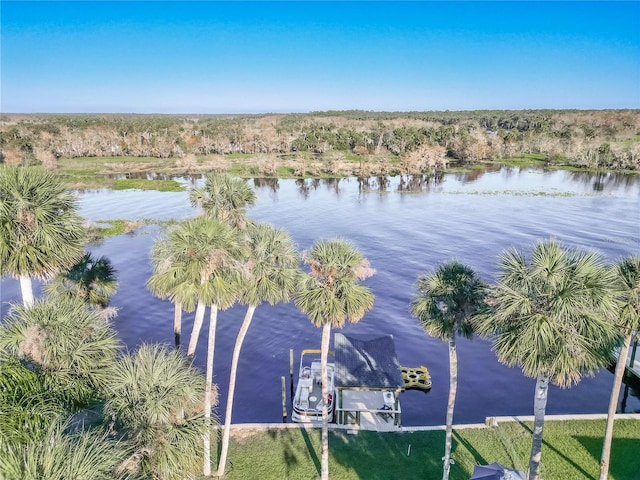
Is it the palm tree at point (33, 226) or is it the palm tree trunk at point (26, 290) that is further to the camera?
the palm tree trunk at point (26, 290)

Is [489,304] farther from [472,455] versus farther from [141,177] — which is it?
[141,177]

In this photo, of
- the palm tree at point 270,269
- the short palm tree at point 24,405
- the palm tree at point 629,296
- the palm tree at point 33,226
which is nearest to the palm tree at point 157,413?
the short palm tree at point 24,405

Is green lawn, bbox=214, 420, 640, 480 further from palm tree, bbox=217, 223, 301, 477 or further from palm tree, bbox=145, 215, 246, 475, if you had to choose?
palm tree, bbox=217, 223, 301, 477

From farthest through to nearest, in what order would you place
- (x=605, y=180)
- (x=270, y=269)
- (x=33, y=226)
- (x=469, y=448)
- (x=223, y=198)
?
(x=605, y=180), (x=469, y=448), (x=223, y=198), (x=270, y=269), (x=33, y=226)

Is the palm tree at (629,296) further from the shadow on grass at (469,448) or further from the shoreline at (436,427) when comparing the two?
the shadow on grass at (469,448)

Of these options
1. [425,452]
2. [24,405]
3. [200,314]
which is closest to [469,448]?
[425,452]

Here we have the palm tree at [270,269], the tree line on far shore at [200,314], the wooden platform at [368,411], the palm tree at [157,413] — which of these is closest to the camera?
the palm tree at [157,413]

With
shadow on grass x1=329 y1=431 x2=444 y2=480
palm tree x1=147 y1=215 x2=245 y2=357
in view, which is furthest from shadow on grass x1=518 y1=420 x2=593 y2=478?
palm tree x1=147 y1=215 x2=245 y2=357

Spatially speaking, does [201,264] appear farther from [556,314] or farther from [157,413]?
[556,314]
